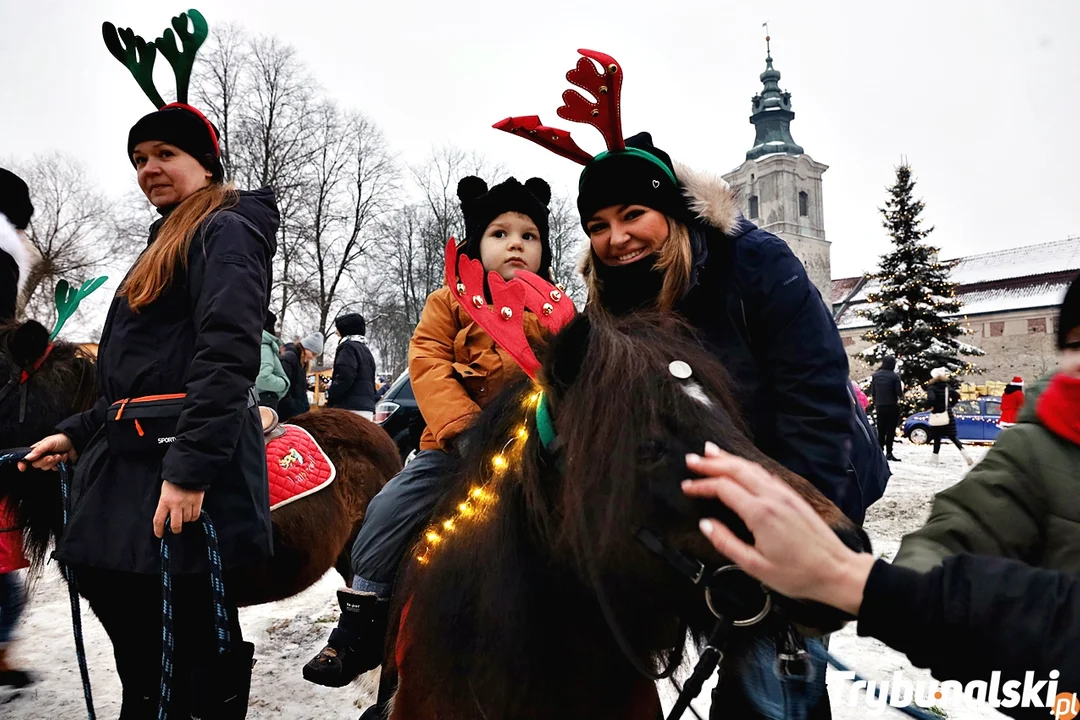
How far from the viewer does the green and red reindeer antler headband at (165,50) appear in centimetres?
248

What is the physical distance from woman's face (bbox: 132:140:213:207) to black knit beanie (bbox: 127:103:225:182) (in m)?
0.02

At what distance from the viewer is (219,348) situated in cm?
201

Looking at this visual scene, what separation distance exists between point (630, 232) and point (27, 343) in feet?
10.0

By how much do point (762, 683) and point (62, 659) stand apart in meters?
4.39

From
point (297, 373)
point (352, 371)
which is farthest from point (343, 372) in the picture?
point (297, 373)

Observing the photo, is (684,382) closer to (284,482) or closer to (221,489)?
(221,489)

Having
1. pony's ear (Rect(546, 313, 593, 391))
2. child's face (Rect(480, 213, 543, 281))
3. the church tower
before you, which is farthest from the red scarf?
the church tower

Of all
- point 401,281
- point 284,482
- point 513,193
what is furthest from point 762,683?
point 401,281

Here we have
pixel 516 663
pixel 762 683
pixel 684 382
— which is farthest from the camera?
pixel 762 683

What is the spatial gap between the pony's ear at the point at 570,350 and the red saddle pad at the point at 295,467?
2122 millimetres

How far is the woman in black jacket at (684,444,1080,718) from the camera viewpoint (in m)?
0.91

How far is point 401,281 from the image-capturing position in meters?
33.8

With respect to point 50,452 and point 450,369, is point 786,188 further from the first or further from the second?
point 50,452

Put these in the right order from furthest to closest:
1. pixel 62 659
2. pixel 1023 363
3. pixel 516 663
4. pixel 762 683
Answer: pixel 1023 363, pixel 62 659, pixel 762 683, pixel 516 663
